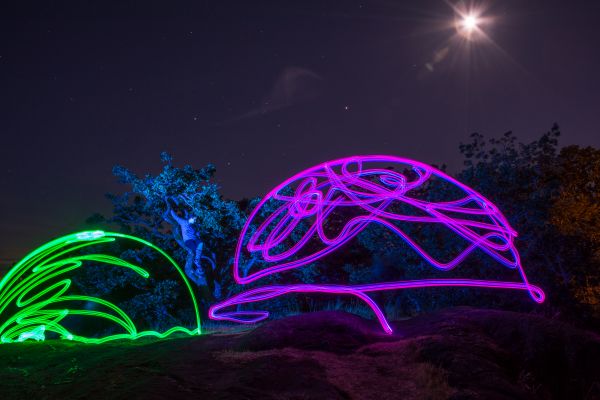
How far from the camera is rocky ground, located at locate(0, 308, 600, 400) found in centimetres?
582

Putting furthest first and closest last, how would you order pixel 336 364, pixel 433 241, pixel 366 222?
pixel 433 241 → pixel 366 222 → pixel 336 364

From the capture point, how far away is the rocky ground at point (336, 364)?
5.82m

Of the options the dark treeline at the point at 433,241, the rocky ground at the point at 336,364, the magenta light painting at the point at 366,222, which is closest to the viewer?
the rocky ground at the point at 336,364

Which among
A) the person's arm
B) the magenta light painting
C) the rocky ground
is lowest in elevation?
the rocky ground

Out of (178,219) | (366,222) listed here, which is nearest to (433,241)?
(366,222)

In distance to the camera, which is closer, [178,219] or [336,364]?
[336,364]

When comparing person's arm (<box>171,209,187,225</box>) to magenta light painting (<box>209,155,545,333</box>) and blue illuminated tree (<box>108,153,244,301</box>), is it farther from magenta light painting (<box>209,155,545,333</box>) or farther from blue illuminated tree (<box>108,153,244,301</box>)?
magenta light painting (<box>209,155,545,333</box>)

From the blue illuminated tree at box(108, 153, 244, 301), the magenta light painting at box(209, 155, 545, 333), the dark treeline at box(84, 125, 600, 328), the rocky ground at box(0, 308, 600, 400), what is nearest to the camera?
the rocky ground at box(0, 308, 600, 400)

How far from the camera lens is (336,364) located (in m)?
7.07

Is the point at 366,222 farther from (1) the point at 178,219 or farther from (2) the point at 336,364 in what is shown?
(1) the point at 178,219

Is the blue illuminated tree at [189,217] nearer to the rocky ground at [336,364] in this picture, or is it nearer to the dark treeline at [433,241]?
the dark treeline at [433,241]

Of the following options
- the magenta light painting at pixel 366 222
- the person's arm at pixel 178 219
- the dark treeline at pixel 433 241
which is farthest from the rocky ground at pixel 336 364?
the person's arm at pixel 178 219

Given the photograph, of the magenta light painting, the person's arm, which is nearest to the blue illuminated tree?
the person's arm

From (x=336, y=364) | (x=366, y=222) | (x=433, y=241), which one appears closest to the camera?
(x=336, y=364)
